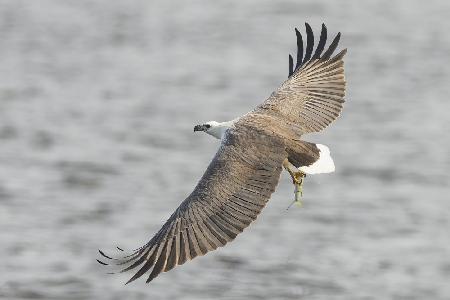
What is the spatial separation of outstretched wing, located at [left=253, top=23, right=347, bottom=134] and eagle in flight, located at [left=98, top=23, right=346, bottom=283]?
0.01 meters

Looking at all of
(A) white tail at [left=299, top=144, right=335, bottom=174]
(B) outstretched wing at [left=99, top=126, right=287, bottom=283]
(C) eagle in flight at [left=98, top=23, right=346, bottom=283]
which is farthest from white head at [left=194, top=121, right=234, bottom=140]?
(A) white tail at [left=299, top=144, right=335, bottom=174]

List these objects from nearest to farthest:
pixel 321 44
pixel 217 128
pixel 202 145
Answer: pixel 217 128 < pixel 321 44 < pixel 202 145

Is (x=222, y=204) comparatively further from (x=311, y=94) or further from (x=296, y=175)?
(x=311, y=94)

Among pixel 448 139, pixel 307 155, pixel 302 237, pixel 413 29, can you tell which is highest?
pixel 413 29

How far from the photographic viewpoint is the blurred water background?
18297mm

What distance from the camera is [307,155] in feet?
38.1

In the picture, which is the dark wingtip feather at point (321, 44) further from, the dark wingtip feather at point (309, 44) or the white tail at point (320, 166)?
the white tail at point (320, 166)

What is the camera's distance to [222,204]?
1109cm

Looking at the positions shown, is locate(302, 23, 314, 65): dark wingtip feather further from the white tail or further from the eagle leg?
the white tail

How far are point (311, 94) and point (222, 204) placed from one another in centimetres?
273

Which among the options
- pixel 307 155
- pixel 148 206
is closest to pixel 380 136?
pixel 148 206

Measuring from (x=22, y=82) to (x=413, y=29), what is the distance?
9.97m

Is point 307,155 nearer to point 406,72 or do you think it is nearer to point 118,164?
point 118,164

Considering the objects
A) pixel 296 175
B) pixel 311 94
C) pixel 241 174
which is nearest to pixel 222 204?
pixel 241 174
